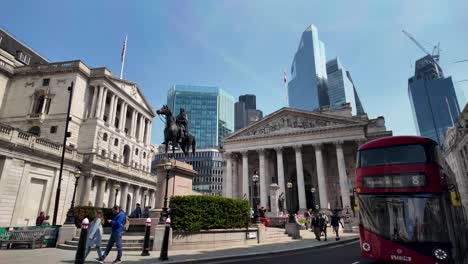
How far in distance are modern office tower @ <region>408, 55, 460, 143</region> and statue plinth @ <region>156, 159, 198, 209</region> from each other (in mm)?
191443

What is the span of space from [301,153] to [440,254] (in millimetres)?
40869

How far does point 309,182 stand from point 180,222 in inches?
1603

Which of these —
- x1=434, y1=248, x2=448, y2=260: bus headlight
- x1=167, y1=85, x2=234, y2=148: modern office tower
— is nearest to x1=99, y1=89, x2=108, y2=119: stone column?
x1=434, y1=248, x2=448, y2=260: bus headlight

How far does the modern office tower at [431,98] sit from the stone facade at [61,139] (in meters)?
184

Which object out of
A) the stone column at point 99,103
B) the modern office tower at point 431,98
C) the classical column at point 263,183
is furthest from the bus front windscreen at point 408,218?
the modern office tower at point 431,98

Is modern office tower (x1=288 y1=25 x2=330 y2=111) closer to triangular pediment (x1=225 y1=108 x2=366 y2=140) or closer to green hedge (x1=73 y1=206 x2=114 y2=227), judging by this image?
triangular pediment (x1=225 y1=108 x2=366 y2=140)

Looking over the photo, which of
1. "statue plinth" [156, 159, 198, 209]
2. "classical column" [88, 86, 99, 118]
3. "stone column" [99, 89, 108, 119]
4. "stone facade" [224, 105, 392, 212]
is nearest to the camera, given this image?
"statue plinth" [156, 159, 198, 209]

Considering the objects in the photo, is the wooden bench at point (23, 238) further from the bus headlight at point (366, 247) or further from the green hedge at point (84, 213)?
the bus headlight at point (366, 247)

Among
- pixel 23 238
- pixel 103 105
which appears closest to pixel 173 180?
pixel 23 238

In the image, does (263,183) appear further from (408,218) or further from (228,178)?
(408,218)

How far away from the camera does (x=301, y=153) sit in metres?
47.1

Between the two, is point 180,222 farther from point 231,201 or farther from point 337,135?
point 337,135

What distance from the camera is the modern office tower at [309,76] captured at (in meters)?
160

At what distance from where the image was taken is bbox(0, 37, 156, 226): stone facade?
72.7 ft
